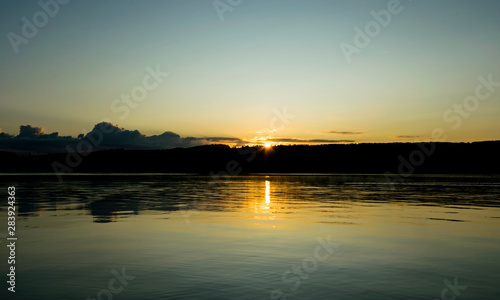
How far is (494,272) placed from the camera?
13359mm

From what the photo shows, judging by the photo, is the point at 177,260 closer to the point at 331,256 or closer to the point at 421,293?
the point at 331,256

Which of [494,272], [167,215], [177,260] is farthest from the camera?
[167,215]

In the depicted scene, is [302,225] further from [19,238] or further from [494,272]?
[19,238]

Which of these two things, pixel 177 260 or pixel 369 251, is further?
pixel 369 251

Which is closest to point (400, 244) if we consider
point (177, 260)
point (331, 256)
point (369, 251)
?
point (369, 251)

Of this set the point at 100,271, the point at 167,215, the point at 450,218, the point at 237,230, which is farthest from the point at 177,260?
the point at 450,218

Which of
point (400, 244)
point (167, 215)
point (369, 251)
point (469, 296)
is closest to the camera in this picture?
point (469, 296)

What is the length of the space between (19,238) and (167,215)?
9997 millimetres

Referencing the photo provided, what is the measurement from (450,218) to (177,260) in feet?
59.9

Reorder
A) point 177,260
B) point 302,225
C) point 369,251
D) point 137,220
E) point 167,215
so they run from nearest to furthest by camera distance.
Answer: point 177,260 → point 369,251 → point 302,225 → point 137,220 → point 167,215

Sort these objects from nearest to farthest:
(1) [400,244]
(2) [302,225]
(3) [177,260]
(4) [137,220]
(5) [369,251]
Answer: (3) [177,260] < (5) [369,251] < (1) [400,244] < (2) [302,225] < (4) [137,220]

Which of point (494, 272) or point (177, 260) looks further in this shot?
point (177, 260)

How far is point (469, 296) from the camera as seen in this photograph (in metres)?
11.0

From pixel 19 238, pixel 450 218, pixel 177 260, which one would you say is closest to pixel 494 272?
pixel 177 260
